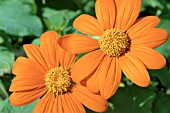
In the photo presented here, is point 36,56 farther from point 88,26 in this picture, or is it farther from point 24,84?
point 88,26

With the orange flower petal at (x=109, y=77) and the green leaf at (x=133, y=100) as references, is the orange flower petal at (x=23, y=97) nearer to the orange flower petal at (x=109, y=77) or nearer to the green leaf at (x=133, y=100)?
the orange flower petal at (x=109, y=77)

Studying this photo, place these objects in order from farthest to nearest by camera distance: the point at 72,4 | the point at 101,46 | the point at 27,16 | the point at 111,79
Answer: the point at 72,4
the point at 27,16
the point at 101,46
the point at 111,79

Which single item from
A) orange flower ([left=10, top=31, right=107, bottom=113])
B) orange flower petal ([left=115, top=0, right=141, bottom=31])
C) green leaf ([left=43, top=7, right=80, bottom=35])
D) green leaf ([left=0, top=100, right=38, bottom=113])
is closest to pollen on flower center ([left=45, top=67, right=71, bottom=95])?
orange flower ([left=10, top=31, right=107, bottom=113])

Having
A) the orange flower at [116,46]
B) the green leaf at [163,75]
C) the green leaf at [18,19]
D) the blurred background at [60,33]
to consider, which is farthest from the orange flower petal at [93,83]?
the green leaf at [18,19]

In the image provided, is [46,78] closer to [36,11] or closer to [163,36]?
[163,36]

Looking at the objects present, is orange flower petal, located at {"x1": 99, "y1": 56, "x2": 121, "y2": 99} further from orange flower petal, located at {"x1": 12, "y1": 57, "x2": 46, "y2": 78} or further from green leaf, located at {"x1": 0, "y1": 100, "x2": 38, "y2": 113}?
green leaf, located at {"x1": 0, "y1": 100, "x2": 38, "y2": 113}

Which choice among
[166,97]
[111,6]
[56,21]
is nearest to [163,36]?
[111,6]
